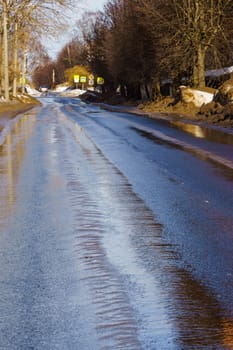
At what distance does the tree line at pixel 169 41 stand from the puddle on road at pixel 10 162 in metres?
20.1

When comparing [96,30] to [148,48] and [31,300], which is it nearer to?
[148,48]

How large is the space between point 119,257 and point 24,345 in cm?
235

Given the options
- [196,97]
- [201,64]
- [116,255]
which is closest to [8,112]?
[196,97]

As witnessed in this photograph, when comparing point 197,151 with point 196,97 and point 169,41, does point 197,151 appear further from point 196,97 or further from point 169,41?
point 169,41

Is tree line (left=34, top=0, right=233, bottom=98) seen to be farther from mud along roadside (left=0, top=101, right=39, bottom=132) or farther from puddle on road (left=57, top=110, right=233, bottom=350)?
puddle on road (left=57, top=110, right=233, bottom=350)

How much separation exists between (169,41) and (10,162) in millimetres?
29398

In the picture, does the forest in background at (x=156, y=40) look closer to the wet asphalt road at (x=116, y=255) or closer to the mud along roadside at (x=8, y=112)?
the mud along roadside at (x=8, y=112)

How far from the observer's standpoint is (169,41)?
139 feet

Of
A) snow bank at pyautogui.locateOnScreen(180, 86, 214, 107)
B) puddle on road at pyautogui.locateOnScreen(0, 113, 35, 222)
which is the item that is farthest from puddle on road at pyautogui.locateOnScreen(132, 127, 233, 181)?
snow bank at pyautogui.locateOnScreen(180, 86, 214, 107)

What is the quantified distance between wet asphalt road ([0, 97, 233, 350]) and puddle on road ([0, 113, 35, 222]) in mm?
40

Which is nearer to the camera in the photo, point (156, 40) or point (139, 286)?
point (139, 286)

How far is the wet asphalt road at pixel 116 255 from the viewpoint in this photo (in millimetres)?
4852

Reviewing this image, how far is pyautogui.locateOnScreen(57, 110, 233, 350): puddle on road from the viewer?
4.73 m

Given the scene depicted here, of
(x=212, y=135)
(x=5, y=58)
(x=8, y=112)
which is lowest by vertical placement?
(x=8, y=112)
